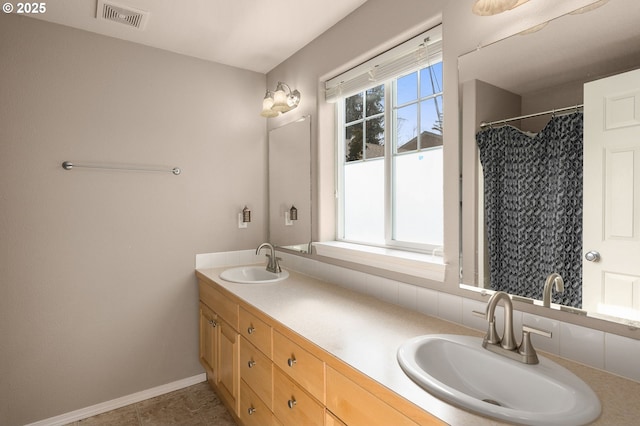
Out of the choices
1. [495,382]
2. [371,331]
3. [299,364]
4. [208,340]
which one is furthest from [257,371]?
[495,382]

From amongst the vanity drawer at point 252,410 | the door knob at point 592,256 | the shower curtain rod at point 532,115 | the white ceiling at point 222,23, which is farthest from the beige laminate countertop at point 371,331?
the white ceiling at point 222,23

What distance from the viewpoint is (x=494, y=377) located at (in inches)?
43.0

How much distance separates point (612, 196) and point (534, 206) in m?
0.21

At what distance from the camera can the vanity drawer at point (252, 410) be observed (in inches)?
65.1

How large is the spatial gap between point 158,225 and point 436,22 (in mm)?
2163

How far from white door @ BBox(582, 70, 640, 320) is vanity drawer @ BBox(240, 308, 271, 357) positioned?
1256 mm

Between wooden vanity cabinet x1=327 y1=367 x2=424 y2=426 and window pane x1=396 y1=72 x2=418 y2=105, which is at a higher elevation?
window pane x1=396 y1=72 x2=418 y2=105

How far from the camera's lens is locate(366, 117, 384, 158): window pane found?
83.3 inches

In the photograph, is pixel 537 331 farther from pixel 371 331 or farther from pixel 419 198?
pixel 419 198

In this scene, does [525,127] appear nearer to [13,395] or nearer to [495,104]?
[495,104]

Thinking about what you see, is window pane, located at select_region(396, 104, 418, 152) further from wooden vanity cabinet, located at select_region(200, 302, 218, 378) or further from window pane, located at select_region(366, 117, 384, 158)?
wooden vanity cabinet, located at select_region(200, 302, 218, 378)

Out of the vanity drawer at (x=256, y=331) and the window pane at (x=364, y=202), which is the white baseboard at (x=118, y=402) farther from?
the window pane at (x=364, y=202)

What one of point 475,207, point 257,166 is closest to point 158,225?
point 257,166

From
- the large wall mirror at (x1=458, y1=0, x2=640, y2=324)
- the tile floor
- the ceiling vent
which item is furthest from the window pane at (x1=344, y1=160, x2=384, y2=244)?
the ceiling vent
